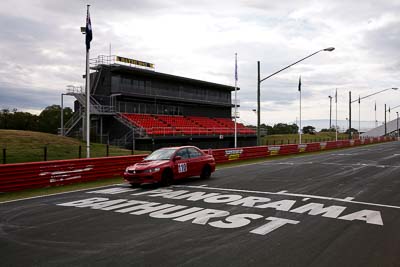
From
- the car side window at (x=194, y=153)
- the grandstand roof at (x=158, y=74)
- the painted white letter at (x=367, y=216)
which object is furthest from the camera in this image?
the grandstand roof at (x=158, y=74)

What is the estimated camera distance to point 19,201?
11.1m

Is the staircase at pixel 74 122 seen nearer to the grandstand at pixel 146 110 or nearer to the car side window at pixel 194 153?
the grandstand at pixel 146 110

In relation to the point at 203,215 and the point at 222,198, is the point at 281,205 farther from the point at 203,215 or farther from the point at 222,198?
the point at 203,215

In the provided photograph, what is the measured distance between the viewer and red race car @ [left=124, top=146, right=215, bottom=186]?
13.3 m

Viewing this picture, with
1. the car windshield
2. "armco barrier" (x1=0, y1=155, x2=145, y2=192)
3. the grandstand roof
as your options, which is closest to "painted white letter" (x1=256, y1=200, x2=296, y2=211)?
the car windshield

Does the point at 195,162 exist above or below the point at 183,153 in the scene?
below

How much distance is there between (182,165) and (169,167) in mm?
821

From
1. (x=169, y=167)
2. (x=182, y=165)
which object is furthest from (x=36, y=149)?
(x=169, y=167)

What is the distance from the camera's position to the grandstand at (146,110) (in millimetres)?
42906

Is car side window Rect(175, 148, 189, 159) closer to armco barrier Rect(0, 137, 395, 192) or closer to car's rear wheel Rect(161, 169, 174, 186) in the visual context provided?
car's rear wheel Rect(161, 169, 174, 186)

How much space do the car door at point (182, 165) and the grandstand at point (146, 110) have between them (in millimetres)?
23307

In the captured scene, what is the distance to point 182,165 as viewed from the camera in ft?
48.1

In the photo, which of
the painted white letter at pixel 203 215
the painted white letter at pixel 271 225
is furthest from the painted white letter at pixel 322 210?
the painted white letter at pixel 203 215

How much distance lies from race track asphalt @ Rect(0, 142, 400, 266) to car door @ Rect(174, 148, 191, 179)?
57.7 inches
